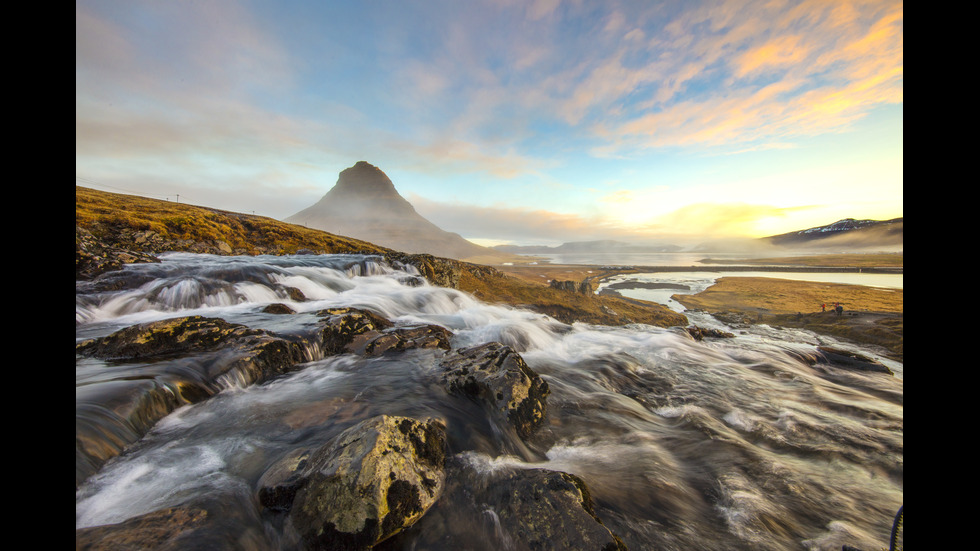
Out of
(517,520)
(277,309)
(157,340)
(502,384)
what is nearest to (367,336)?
(157,340)

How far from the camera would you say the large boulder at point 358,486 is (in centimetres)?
382

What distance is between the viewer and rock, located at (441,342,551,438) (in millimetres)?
7199

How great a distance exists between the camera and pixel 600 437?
24.7ft

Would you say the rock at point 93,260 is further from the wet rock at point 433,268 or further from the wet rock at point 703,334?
the wet rock at point 703,334

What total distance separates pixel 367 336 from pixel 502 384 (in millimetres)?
5714

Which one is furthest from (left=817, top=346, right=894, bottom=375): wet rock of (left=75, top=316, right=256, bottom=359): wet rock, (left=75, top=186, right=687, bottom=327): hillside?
(left=75, top=316, right=256, bottom=359): wet rock

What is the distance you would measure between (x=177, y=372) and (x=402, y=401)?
5.18 m

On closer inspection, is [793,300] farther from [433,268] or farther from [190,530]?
[190,530]

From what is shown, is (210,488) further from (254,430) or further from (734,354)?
(734,354)

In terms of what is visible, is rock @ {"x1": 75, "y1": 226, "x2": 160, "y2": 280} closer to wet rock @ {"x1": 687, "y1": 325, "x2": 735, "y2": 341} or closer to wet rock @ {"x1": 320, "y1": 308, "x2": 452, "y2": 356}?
wet rock @ {"x1": 320, "y1": 308, "x2": 452, "y2": 356}

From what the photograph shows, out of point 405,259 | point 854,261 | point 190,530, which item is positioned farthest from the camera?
point 854,261

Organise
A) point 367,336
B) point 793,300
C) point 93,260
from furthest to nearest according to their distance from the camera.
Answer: point 793,300, point 93,260, point 367,336

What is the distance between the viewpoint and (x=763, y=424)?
346 inches
